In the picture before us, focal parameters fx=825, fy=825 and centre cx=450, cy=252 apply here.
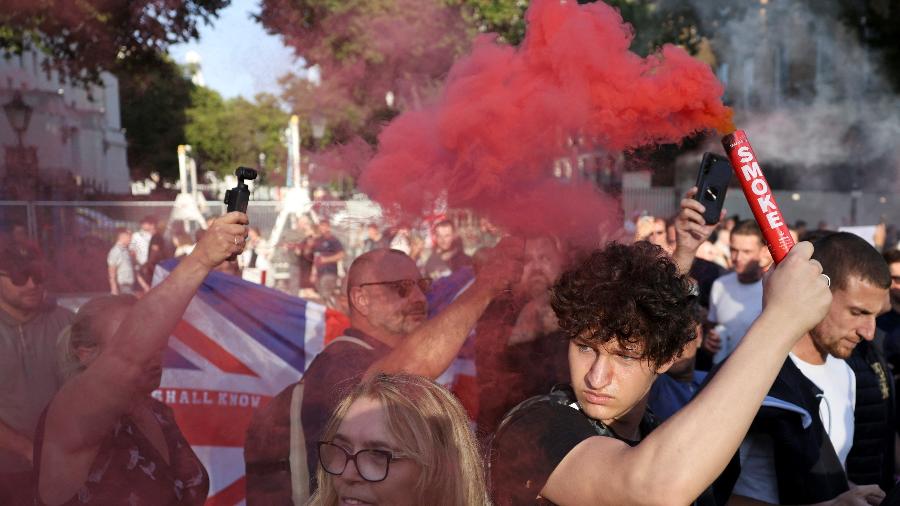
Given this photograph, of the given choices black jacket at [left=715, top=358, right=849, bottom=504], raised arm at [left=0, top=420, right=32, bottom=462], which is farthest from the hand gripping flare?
raised arm at [left=0, top=420, right=32, bottom=462]

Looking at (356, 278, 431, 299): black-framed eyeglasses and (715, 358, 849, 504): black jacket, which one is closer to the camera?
(715, 358, 849, 504): black jacket

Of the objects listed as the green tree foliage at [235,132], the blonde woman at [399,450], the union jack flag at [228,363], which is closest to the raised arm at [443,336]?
the blonde woman at [399,450]

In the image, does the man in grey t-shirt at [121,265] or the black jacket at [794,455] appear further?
the man in grey t-shirt at [121,265]

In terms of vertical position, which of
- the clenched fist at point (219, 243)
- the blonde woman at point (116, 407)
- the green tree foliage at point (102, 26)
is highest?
the green tree foliage at point (102, 26)

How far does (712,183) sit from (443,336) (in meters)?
0.92

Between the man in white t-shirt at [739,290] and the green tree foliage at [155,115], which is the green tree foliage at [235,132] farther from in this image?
the man in white t-shirt at [739,290]

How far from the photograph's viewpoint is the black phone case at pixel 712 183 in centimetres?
214

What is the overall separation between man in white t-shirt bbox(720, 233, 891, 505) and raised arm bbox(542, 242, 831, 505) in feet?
3.15

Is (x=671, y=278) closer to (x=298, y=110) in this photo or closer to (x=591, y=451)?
(x=591, y=451)

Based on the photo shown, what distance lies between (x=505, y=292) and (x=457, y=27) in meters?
1.88

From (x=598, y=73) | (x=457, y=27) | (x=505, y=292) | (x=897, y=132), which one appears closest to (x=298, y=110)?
(x=457, y=27)

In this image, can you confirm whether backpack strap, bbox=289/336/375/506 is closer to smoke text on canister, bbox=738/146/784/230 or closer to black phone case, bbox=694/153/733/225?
black phone case, bbox=694/153/733/225

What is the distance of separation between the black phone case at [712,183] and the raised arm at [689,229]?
0.06 ft

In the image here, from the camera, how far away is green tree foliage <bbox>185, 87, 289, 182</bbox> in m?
4.44
